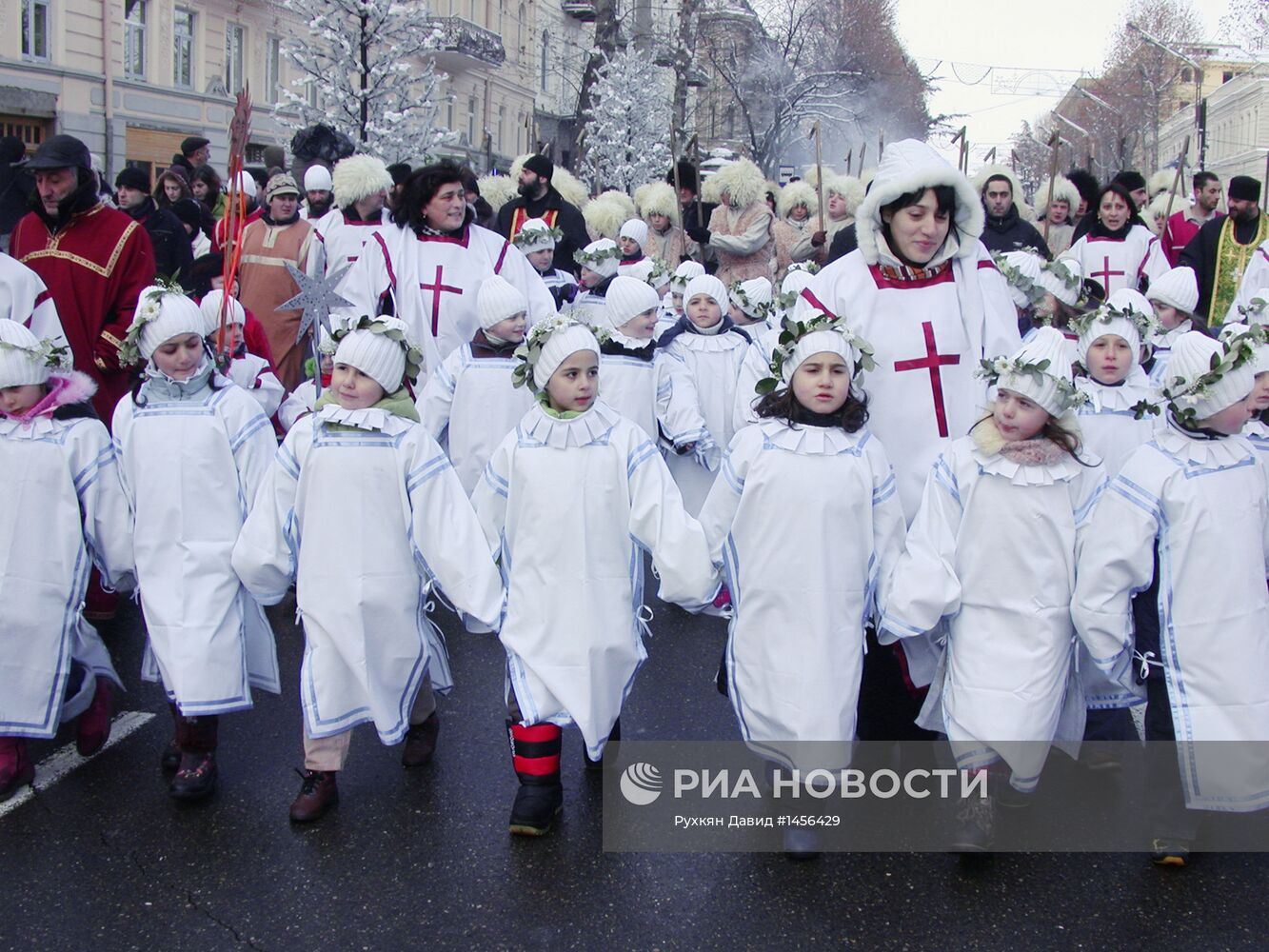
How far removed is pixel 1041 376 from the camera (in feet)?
13.4

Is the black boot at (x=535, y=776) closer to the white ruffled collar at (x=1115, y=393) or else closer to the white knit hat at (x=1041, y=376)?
the white knit hat at (x=1041, y=376)

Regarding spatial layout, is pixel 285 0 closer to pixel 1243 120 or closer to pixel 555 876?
pixel 555 876

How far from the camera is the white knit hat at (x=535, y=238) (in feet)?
28.2

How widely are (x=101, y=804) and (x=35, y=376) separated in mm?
1525

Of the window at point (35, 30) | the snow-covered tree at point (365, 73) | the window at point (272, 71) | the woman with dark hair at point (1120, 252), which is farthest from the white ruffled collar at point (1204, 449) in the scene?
the window at point (272, 71)

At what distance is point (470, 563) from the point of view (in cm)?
433

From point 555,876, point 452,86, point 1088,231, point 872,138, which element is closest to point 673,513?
point 555,876

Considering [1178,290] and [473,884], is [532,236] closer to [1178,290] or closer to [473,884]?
[1178,290]

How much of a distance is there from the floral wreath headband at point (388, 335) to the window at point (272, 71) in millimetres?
27916

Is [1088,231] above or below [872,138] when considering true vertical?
below

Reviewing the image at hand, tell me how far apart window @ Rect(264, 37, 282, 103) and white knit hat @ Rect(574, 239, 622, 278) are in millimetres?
23834

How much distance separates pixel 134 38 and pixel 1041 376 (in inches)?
1042

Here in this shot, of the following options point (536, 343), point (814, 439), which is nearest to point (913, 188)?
point (814, 439)

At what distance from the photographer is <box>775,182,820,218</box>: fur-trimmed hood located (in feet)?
40.3
